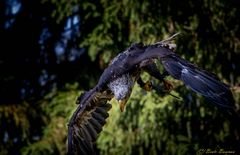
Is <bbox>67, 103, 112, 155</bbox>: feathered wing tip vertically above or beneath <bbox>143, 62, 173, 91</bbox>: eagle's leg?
beneath

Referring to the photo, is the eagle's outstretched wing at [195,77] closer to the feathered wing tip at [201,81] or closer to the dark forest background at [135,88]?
the feathered wing tip at [201,81]

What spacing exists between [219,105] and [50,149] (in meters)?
4.83

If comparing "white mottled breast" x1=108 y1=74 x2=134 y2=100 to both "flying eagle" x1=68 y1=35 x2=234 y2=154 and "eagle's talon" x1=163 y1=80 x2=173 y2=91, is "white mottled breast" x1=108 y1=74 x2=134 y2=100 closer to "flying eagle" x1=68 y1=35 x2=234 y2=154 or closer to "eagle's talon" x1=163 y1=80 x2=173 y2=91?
"flying eagle" x1=68 y1=35 x2=234 y2=154

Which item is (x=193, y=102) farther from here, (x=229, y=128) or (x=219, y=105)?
(x=219, y=105)

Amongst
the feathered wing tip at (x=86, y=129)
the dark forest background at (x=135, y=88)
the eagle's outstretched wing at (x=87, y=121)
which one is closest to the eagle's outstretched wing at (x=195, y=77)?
the eagle's outstretched wing at (x=87, y=121)

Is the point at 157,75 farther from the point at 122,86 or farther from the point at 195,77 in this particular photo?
the point at 195,77

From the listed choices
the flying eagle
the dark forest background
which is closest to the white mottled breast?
the flying eagle

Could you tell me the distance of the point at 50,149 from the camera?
726cm

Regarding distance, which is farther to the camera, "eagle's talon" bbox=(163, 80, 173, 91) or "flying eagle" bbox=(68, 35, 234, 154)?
"eagle's talon" bbox=(163, 80, 173, 91)

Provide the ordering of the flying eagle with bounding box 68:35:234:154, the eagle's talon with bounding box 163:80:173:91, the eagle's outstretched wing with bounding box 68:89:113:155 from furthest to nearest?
the eagle's outstretched wing with bounding box 68:89:113:155 → the eagle's talon with bounding box 163:80:173:91 → the flying eagle with bounding box 68:35:234:154

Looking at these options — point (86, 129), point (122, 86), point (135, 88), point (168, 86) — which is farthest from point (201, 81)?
point (135, 88)

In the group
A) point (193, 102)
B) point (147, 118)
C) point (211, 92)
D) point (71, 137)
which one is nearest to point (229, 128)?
point (193, 102)

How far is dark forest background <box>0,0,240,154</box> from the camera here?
263 inches

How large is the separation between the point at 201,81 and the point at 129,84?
1173mm
